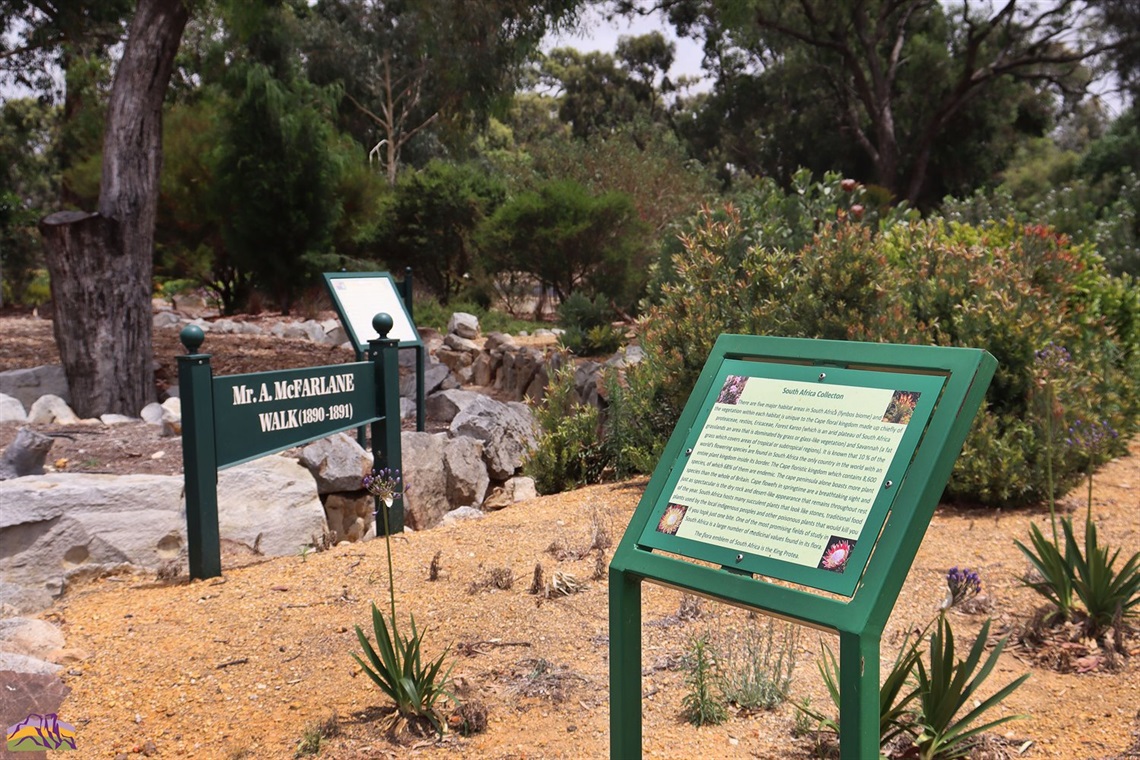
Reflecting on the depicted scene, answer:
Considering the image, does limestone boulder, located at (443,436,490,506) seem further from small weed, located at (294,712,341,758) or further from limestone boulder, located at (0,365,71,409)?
limestone boulder, located at (0,365,71,409)

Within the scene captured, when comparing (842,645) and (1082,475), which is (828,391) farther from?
(1082,475)

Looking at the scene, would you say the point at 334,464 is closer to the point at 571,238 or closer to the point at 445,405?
the point at 445,405

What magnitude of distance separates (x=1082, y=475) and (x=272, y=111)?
1486cm

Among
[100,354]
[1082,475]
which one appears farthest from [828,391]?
[100,354]

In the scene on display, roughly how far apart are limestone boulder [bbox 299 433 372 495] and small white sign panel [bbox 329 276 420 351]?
1656 millimetres

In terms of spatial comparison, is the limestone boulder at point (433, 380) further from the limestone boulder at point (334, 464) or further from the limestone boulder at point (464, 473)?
the limestone boulder at point (334, 464)

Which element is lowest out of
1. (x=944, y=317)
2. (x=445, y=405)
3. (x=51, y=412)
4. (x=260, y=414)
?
(x=445, y=405)

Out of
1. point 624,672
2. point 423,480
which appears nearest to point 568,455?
point 423,480

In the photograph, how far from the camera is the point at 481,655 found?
3443mm

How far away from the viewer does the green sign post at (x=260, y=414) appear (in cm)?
418

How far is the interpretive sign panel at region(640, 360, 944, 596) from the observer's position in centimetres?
210

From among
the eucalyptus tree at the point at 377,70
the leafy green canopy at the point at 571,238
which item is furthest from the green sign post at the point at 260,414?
the eucalyptus tree at the point at 377,70

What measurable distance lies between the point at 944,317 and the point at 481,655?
13.1 feet
